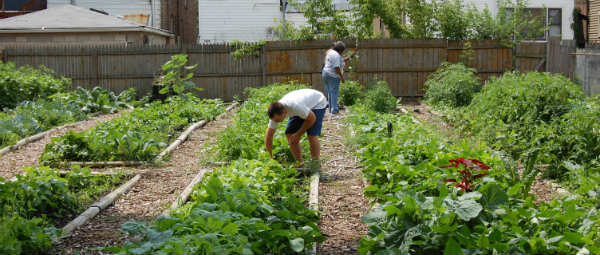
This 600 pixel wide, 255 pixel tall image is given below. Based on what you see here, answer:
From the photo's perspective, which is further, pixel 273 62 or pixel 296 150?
pixel 273 62

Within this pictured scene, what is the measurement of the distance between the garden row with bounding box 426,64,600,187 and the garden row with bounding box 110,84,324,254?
2.75 m

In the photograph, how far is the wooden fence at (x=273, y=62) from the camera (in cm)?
1647

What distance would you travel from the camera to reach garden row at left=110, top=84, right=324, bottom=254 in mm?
3635

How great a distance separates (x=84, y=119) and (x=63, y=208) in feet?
23.5

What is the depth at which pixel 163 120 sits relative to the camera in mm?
10516

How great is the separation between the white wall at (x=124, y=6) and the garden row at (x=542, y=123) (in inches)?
734

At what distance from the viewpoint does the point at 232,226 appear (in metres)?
3.77

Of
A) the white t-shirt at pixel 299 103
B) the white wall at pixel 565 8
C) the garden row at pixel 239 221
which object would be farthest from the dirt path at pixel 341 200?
the white wall at pixel 565 8

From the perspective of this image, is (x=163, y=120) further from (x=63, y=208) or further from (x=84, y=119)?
(x=63, y=208)

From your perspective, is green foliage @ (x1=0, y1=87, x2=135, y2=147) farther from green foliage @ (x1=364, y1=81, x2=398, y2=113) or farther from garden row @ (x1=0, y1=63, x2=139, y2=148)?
green foliage @ (x1=364, y1=81, x2=398, y2=113)

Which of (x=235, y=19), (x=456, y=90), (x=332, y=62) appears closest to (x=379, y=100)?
(x=332, y=62)

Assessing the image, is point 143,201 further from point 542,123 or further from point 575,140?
point 542,123

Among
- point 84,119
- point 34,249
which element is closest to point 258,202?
point 34,249

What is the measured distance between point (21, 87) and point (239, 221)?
461 inches
